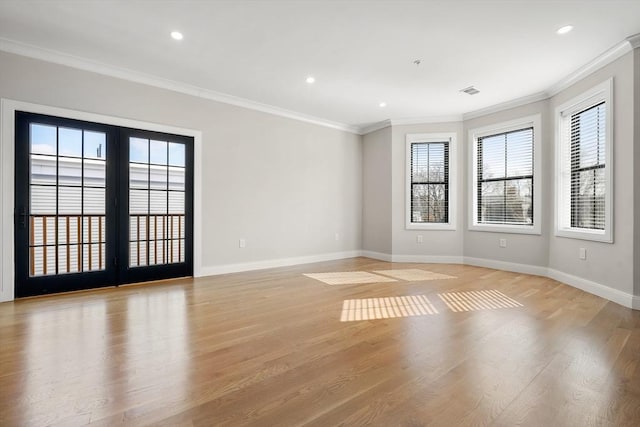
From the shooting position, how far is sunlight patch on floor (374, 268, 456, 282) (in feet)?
15.5

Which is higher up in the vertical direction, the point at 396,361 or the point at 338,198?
the point at 338,198

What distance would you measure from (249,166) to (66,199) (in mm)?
2464

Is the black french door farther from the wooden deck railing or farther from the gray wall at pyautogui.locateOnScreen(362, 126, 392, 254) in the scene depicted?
the gray wall at pyautogui.locateOnScreen(362, 126, 392, 254)

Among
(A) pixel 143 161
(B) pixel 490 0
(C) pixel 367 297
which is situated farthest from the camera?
(A) pixel 143 161

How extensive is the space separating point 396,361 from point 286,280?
8.78 ft

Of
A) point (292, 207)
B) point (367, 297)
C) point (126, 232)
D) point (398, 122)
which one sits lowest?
point (367, 297)

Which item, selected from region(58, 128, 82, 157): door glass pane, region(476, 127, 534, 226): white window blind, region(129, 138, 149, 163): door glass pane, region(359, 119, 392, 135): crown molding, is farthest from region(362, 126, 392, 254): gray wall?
region(58, 128, 82, 157): door glass pane

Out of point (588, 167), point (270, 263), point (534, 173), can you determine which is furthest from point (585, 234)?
point (270, 263)

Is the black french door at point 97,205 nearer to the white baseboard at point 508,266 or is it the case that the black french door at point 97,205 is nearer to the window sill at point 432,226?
the window sill at point 432,226

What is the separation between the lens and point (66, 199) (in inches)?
150

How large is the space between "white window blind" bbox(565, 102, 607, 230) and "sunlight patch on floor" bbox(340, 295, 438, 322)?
8.21ft

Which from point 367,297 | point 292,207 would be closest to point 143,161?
point 292,207

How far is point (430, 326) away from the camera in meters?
2.77

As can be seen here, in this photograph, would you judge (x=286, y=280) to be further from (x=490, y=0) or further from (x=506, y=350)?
(x=490, y=0)
